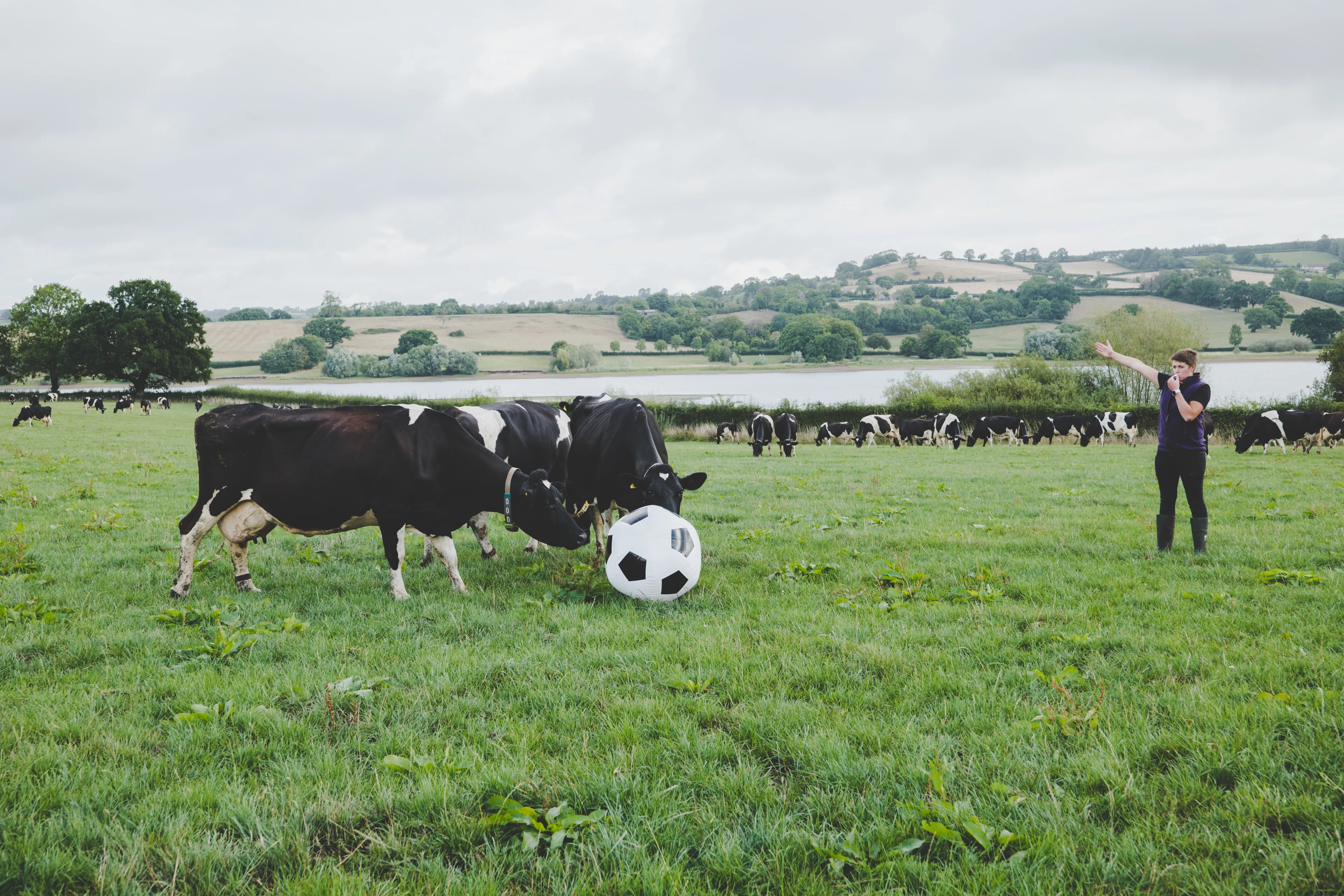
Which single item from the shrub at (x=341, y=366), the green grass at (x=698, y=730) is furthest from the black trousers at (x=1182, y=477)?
the shrub at (x=341, y=366)

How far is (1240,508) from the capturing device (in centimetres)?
1122

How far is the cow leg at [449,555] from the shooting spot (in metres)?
7.14

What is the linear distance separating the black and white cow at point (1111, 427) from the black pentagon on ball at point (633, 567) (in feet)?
107

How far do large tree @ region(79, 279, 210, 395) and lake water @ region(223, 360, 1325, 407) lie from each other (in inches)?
231

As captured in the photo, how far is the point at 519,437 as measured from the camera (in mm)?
9461

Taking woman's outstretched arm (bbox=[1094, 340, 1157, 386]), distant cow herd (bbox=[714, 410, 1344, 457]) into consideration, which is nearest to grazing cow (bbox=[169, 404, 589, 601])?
woman's outstretched arm (bbox=[1094, 340, 1157, 386])

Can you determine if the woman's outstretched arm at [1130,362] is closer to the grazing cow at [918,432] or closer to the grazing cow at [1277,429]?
the grazing cow at [1277,429]

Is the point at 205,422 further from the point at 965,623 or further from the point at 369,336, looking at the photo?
the point at 369,336

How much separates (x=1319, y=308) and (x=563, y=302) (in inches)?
5564

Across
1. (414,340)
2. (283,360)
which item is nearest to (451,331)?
(414,340)

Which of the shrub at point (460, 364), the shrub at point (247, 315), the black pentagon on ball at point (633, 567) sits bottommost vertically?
the black pentagon on ball at point (633, 567)

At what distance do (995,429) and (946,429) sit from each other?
244 centimetres

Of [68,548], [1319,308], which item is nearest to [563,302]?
[1319,308]

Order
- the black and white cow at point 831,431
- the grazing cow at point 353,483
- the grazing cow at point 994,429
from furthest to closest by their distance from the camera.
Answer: the black and white cow at point 831,431 < the grazing cow at point 994,429 < the grazing cow at point 353,483
